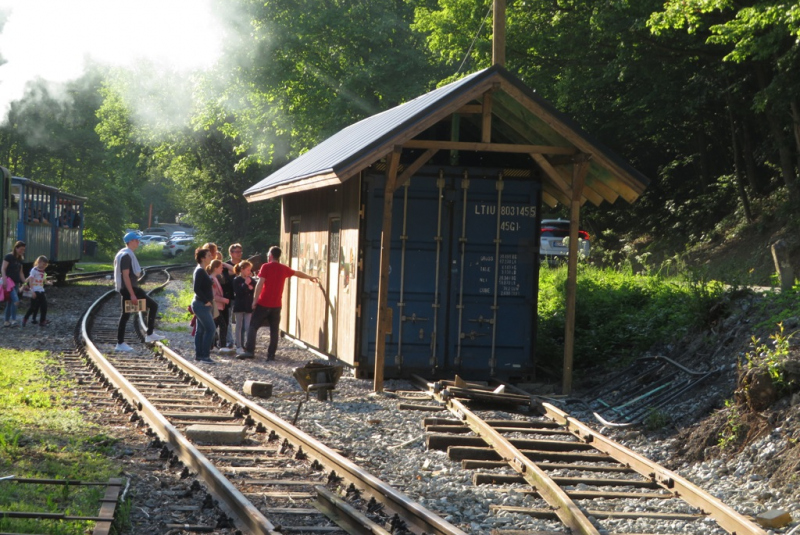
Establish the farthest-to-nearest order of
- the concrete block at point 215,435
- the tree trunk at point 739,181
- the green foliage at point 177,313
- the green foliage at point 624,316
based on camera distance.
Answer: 1. the tree trunk at point 739,181
2. the green foliage at point 177,313
3. the green foliage at point 624,316
4. the concrete block at point 215,435

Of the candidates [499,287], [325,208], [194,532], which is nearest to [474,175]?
[499,287]

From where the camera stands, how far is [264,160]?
144ft

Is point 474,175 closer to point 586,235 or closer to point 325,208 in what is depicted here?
point 325,208

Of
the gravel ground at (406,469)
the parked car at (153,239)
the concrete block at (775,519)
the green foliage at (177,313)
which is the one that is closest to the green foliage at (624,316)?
the gravel ground at (406,469)

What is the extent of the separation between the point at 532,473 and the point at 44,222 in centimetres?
2561

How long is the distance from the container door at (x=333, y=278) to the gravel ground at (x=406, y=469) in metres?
2.16

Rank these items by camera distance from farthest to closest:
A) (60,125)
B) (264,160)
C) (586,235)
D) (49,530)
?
(60,125) → (264,160) → (586,235) → (49,530)

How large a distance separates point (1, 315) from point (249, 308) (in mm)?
8529

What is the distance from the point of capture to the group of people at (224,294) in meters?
15.2

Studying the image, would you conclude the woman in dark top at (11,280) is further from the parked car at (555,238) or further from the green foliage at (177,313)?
the parked car at (555,238)

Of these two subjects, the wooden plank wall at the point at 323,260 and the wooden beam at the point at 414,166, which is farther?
the wooden plank wall at the point at 323,260

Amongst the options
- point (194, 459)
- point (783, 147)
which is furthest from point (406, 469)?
point (783, 147)

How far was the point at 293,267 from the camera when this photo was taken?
19188 millimetres

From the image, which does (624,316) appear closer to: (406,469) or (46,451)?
(406,469)
